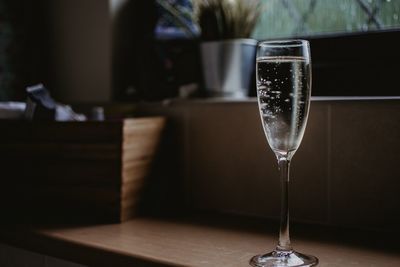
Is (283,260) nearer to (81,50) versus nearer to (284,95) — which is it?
(284,95)

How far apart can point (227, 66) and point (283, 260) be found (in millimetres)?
552

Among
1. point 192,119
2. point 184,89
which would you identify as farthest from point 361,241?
point 184,89

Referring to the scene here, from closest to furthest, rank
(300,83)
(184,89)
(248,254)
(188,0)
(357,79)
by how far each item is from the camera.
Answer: (300,83) < (248,254) < (357,79) < (184,89) < (188,0)

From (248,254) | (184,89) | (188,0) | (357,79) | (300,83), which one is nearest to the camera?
(300,83)

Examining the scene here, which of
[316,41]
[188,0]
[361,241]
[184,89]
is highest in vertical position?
[188,0]

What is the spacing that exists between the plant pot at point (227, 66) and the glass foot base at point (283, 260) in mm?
503

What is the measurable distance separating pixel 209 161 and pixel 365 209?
0.35m

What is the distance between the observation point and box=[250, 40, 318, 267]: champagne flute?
66cm

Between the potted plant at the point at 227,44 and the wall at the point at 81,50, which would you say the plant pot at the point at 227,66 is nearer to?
the potted plant at the point at 227,44

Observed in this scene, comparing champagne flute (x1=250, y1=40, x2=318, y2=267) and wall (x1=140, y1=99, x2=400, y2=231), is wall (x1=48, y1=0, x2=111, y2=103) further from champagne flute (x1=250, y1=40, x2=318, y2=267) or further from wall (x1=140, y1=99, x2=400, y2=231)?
champagne flute (x1=250, y1=40, x2=318, y2=267)

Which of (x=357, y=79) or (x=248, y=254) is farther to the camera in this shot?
(x=357, y=79)

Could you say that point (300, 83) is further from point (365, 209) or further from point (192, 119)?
point (192, 119)

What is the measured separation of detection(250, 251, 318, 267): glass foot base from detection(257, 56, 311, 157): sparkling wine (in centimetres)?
16

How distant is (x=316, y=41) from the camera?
1115mm
